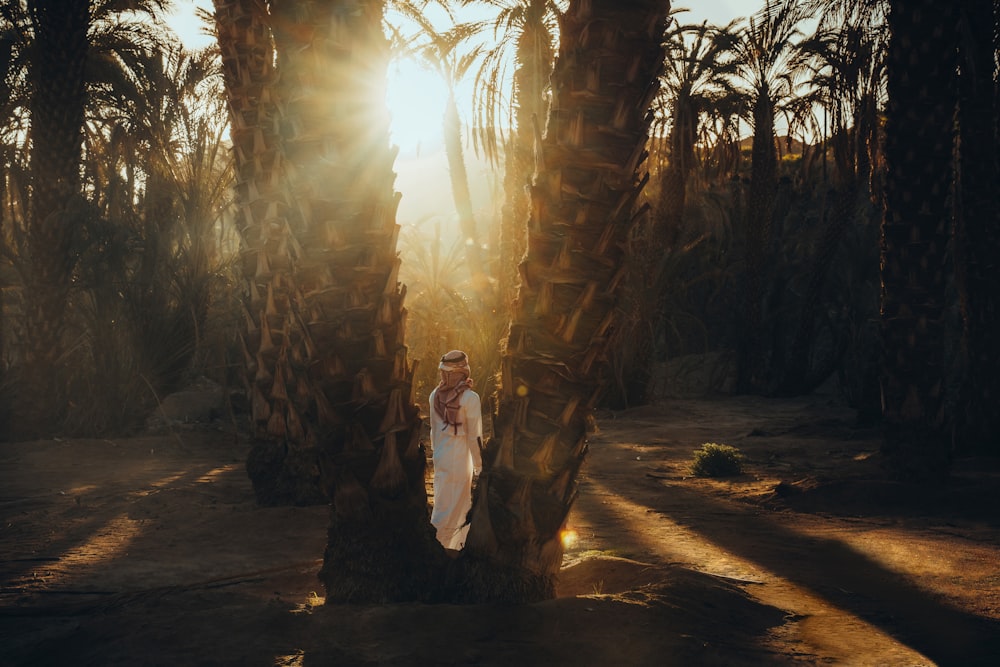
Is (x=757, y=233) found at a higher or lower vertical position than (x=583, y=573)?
higher

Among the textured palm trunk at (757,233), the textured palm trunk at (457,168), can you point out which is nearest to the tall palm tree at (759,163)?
the textured palm trunk at (757,233)

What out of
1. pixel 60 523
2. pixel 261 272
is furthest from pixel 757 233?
pixel 60 523

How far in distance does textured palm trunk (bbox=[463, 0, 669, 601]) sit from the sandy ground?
0.44m

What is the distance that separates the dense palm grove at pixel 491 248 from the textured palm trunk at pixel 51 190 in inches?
1.7

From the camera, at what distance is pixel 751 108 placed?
22125 millimetres

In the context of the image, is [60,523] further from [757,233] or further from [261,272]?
[757,233]

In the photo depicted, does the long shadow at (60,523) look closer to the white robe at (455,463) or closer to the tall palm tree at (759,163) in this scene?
the white robe at (455,463)

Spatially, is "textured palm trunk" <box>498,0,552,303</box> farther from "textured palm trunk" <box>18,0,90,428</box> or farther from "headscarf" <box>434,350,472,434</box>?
"headscarf" <box>434,350,472,434</box>

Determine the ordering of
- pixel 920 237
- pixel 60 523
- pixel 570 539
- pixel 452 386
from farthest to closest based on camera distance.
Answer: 1. pixel 920 237
2. pixel 60 523
3. pixel 570 539
4. pixel 452 386

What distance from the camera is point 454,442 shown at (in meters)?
6.59

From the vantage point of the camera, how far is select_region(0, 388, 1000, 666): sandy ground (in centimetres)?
414

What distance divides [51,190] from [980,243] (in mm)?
13262

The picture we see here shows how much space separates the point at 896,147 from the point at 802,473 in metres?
4.16

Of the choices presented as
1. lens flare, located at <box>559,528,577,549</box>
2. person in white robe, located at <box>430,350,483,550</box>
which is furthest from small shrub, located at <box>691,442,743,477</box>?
person in white robe, located at <box>430,350,483,550</box>
